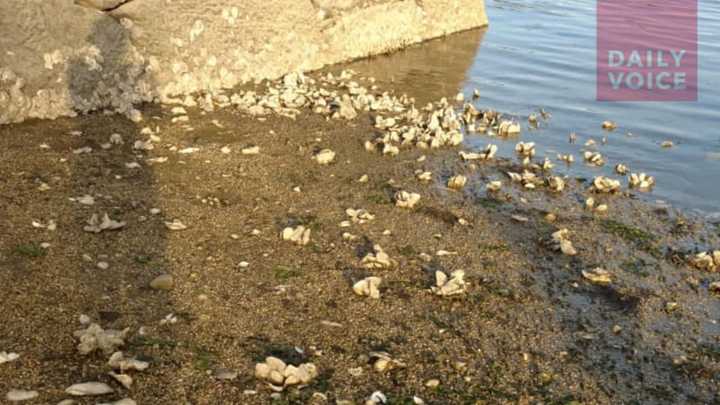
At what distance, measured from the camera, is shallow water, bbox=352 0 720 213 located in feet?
29.5

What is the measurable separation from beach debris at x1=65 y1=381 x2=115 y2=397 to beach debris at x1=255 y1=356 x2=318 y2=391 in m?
0.90

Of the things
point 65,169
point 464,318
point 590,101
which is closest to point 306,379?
point 464,318

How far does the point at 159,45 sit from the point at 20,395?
24.6 feet

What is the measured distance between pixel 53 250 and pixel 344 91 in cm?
A: 662

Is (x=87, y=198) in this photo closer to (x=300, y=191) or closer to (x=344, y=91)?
(x=300, y=191)

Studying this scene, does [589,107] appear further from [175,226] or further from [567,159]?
[175,226]

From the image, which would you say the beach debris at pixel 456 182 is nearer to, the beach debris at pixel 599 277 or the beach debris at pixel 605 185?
the beach debris at pixel 605 185

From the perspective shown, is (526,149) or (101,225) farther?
(526,149)

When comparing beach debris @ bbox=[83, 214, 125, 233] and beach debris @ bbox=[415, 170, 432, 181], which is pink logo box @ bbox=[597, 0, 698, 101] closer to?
beach debris @ bbox=[415, 170, 432, 181]

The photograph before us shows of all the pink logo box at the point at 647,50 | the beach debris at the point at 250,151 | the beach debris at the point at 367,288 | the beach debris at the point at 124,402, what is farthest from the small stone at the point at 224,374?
the pink logo box at the point at 647,50

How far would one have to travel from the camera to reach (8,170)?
24.2 feet

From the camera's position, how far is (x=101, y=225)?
6242 mm

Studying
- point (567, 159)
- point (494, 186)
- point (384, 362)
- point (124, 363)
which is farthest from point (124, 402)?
point (567, 159)

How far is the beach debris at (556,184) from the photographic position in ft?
26.3
